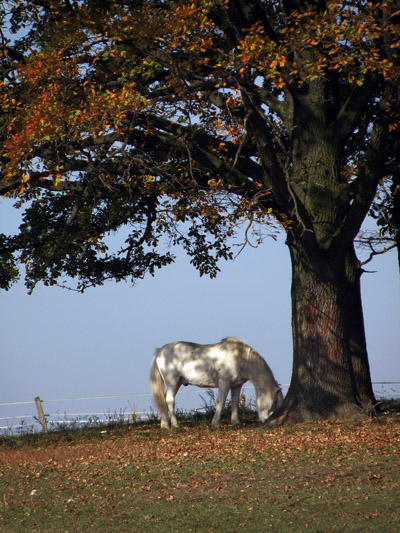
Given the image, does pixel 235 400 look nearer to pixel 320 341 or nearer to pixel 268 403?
pixel 268 403

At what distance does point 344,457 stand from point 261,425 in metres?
4.16

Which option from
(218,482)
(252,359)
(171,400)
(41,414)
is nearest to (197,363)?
(171,400)

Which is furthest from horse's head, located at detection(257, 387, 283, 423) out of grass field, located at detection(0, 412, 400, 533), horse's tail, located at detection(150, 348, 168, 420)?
horse's tail, located at detection(150, 348, 168, 420)

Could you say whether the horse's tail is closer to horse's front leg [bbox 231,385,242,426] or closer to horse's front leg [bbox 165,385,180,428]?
horse's front leg [bbox 165,385,180,428]

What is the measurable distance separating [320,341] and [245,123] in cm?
532

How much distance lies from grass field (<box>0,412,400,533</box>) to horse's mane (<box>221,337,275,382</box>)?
5.18 feet

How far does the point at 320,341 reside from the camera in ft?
51.0

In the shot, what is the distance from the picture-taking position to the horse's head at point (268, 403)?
53.0 feet

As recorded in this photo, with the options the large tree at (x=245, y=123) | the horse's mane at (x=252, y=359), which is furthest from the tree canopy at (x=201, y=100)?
the horse's mane at (x=252, y=359)

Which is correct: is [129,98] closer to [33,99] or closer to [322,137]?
[33,99]

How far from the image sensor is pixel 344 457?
39.2 feet

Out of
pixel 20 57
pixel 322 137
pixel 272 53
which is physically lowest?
pixel 322 137

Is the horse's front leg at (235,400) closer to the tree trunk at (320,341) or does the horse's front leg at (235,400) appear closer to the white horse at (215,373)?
the white horse at (215,373)

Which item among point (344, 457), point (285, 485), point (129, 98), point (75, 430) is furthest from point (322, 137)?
point (75, 430)
